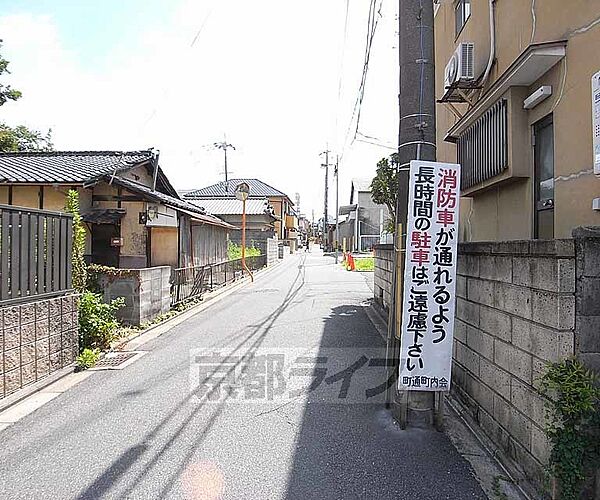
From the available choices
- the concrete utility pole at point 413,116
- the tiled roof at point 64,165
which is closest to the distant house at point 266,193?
the tiled roof at point 64,165

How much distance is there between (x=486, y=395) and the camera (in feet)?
15.1

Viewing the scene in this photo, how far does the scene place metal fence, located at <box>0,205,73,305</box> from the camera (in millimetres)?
5562

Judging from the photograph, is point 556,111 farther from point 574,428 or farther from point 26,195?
point 26,195

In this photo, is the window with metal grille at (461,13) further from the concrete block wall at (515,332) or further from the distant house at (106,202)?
the distant house at (106,202)

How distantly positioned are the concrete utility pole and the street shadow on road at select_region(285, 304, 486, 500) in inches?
10.4

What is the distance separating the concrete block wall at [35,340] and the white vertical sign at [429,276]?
3.98 meters

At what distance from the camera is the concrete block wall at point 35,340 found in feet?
17.6

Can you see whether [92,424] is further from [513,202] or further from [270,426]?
[513,202]

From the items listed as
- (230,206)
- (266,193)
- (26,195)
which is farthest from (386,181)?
(266,193)

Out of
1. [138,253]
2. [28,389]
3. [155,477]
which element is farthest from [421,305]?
[138,253]

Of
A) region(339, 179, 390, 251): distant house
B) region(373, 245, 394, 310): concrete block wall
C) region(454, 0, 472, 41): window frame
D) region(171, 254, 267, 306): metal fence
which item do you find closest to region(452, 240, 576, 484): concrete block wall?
region(454, 0, 472, 41): window frame

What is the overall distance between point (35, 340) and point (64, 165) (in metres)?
9.62

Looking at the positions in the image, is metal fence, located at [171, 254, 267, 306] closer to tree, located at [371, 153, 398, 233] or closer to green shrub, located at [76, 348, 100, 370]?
green shrub, located at [76, 348, 100, 370]

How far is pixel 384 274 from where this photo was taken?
40.3 feet
